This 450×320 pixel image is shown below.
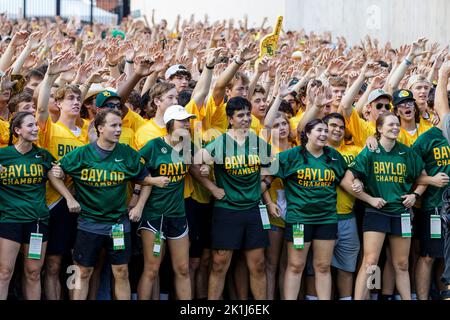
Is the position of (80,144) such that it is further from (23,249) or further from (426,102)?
(426,102)

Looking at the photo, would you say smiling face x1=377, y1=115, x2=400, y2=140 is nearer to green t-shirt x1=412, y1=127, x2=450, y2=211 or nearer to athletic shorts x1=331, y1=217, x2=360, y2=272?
green t-shirt x1=412, y1=127, x2=450, y2=211

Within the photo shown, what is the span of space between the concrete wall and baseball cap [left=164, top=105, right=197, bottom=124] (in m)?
11.3

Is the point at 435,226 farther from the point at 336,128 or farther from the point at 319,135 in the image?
the point at 319,135

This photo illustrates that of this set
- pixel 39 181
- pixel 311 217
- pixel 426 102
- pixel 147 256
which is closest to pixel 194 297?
pixel 147 256

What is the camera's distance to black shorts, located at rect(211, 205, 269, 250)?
768 cm

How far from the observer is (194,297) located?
7.98 metres

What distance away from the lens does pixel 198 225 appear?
7879mm

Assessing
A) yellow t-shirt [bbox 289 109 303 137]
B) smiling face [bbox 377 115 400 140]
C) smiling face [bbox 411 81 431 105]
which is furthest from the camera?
smiling face [bbox 411 81 431 105]

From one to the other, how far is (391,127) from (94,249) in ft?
9.23

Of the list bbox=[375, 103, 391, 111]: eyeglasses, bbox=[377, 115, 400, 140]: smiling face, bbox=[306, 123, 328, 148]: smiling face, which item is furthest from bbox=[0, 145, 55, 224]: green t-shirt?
bbox=[375, 103, 391, 111]: eyeglasses

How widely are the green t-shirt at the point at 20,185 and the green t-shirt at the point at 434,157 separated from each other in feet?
11.3

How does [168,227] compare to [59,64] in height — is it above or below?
below

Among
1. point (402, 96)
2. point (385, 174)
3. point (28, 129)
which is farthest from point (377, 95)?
point (28, 129)

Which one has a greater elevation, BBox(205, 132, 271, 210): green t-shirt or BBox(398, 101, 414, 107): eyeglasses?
BBox(398, 101, 414, 107): eyeglasses
